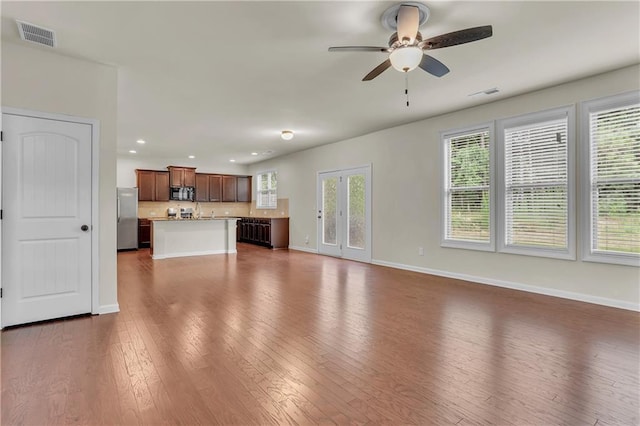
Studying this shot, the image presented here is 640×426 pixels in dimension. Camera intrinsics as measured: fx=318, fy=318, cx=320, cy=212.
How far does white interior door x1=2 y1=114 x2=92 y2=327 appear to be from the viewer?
299cm

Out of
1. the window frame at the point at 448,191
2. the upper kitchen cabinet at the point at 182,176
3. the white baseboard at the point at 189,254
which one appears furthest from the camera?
the upper kitchen cabinet at the point at 182,176

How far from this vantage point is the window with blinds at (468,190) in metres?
4.84

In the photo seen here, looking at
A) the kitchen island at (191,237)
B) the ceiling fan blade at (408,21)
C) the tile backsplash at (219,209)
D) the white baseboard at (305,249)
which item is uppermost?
the ceiling fan blade at (408,21)

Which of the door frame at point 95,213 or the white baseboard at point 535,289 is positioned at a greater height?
the door frame at point 95,213

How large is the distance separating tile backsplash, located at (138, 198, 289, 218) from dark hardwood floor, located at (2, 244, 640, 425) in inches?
226

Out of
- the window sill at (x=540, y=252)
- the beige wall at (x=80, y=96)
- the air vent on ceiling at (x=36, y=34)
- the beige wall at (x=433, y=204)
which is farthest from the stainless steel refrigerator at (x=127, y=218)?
the window sill at (x=540, y=252)

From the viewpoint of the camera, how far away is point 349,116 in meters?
5.43

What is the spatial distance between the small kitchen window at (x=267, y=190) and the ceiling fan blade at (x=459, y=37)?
773 centimetres

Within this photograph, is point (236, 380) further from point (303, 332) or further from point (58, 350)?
point (58, 350)

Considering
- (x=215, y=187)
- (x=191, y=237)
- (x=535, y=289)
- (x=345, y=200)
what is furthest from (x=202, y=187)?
(x=535, y=289)

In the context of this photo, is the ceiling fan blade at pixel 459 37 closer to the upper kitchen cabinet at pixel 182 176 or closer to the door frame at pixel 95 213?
the door frame at pixel 95 213

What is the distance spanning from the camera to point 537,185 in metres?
4.29

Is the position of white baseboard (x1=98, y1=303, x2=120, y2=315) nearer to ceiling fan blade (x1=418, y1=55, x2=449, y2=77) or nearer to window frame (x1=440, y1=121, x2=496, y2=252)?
ceiling fan blade (x1=418, y1=55, x2=449, y2=77)

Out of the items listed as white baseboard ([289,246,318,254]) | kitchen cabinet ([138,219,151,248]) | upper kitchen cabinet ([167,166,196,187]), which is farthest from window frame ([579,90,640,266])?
upper kitchen cabinet ([167,166,196,187])
